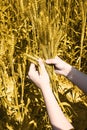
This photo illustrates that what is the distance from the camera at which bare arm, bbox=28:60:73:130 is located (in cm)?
114

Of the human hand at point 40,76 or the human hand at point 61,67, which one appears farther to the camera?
the human hand at point 61,67

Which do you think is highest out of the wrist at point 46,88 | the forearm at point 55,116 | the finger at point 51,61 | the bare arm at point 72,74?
the finger at point 51,61

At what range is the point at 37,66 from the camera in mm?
1261

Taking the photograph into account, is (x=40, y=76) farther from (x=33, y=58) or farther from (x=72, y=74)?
(x=72, y=74)

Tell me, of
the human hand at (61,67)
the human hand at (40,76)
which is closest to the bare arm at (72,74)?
the human hand at (61,67)

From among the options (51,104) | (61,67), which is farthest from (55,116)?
(61,67)

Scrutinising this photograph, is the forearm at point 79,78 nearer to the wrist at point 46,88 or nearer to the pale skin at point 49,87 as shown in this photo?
the pale skin at point 49,87

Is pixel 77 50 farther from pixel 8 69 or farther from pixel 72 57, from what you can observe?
pixel 8 69

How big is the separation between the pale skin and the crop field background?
0.04 metres

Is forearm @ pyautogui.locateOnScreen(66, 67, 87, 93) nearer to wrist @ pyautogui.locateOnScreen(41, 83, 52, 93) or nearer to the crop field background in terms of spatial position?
the crop field background

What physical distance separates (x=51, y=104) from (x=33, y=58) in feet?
0.64

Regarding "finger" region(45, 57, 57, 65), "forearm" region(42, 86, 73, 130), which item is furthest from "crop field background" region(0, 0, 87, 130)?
"forearm" region(42, 86, 73, 130)

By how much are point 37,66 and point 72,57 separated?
1.82 feet

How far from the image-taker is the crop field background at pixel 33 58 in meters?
1.42
